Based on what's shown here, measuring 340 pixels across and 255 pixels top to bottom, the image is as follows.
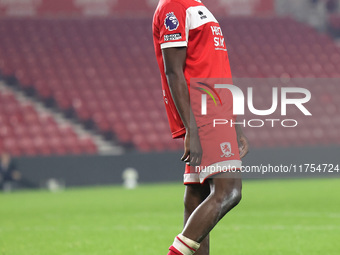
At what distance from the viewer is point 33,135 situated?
16.9 meters

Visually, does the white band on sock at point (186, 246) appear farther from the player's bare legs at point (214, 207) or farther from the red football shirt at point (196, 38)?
the red football shirt at point (196, 38)

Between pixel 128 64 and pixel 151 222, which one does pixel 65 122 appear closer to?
pixel 128 64

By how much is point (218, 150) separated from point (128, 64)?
54.8 ft

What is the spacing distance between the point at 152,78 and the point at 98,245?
44.6 ft

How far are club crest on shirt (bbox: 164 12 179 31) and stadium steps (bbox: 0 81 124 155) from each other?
13.3 m

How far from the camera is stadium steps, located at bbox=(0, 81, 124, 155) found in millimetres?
17719

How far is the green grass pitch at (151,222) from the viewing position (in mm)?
6290

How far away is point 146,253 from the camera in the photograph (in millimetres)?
5910

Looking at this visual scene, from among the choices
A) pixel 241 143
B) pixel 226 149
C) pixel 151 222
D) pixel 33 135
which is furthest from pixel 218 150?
pixel 33 135

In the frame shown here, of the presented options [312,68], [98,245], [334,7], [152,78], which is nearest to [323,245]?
[98,245]

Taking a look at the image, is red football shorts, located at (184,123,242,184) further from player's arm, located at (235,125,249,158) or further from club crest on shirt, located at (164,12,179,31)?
club crest on shirt, located at (164,12,179,31)

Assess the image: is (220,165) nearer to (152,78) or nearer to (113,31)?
(152,78)

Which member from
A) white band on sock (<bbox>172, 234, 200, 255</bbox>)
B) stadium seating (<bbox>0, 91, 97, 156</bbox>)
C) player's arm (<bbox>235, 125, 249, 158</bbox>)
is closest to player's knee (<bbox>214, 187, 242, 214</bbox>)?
white band on sock (<bbox>172, 234, 200, 255</bbox>)

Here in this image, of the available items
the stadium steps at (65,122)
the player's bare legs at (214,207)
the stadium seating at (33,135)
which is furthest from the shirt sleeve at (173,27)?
the stadium steps at (65,122)
